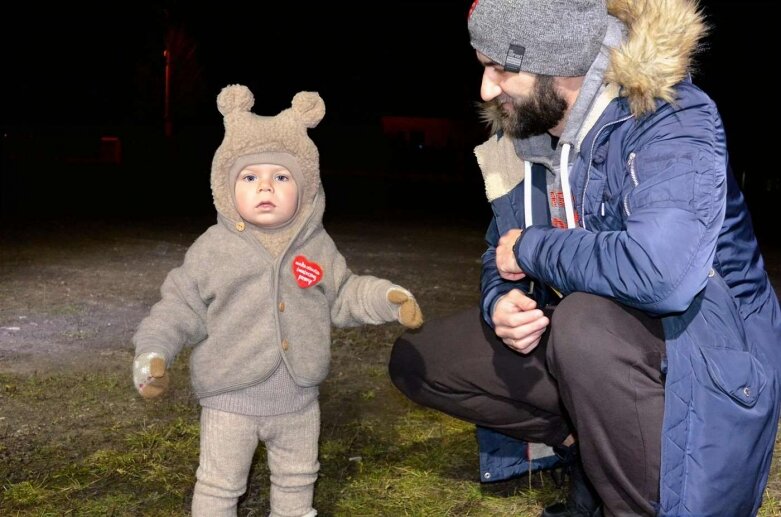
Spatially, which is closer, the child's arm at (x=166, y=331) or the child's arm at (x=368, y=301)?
the child's arm at (x=166, y=331)

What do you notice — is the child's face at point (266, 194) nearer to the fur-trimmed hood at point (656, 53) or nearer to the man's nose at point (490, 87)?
the man's nose at point (490, 87)

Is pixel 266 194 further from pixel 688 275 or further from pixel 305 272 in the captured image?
pixel 688 275

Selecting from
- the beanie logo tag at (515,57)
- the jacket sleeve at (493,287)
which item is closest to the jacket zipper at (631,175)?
the beanie logo tag at (515,57)

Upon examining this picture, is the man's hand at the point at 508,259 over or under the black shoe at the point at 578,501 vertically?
over

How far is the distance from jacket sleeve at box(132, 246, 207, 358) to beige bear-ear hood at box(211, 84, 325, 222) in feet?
0.76

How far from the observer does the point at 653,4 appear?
254 centimetres

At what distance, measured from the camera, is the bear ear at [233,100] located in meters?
2.77

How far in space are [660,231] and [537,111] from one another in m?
0.65

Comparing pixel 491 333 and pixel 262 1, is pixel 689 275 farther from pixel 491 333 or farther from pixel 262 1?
pixel 262 1

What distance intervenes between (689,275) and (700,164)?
28cm

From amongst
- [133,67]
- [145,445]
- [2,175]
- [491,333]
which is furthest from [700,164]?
[133,67]

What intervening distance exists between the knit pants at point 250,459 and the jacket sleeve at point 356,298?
0.91 feet

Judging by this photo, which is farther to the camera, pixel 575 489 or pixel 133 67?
pixel 133 67

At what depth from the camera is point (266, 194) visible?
265 centimetres
